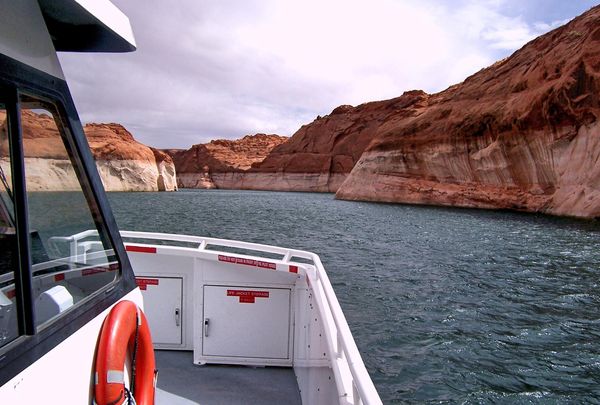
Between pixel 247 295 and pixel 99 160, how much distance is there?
8123 centimetres

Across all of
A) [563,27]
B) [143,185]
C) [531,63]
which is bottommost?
[143,185]

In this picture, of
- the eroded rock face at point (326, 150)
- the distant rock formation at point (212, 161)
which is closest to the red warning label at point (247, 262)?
the eroded rock face at point (326, 150)

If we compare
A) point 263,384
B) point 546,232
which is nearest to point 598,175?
point 546,232

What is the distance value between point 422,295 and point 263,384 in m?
7.09

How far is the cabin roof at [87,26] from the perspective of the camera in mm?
1937

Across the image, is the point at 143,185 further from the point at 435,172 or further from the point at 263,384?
the point at 263,384

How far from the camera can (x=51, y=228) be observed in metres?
2.25

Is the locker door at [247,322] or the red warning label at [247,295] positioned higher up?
the red warning label at [247,295]

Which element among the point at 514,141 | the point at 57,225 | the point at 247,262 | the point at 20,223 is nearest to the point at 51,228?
the point at 57,225

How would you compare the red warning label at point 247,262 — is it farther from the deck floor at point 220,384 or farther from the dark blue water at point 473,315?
the dark blue water at point 473,315

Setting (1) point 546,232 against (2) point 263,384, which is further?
(1) point 546,232

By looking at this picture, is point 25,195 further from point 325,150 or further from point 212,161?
point 212,161

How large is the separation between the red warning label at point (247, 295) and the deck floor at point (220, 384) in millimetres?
690

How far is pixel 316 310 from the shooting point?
323 centimetres
